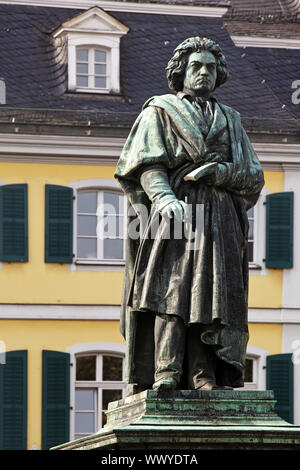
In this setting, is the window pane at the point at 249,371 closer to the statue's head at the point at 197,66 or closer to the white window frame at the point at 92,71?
the white window frame at the point at 92,71

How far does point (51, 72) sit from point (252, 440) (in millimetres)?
26531

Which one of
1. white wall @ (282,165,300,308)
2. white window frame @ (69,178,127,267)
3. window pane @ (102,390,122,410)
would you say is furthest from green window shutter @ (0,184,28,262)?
white wall @ (282,165,300,308)

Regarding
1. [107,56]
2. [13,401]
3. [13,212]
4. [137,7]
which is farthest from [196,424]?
[137,7]

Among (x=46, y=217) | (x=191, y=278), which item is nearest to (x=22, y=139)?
(x=46, y=217)

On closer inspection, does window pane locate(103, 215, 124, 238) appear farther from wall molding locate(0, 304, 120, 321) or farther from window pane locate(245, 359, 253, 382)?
window pane locate(245, 359, 253, 382)

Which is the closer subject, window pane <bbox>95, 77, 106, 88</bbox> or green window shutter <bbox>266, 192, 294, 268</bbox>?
green window shutter <bbox>266, 192, 294, 268</bbox>

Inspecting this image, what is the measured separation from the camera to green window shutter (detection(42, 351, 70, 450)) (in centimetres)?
3475

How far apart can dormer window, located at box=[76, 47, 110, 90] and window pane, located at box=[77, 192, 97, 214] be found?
220 centimetres

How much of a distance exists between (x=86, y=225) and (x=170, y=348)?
2436 cm


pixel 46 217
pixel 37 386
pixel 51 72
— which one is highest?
pixel 51 72

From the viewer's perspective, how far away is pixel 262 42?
3916 centimetres

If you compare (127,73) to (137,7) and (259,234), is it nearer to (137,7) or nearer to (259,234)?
(137,7)
